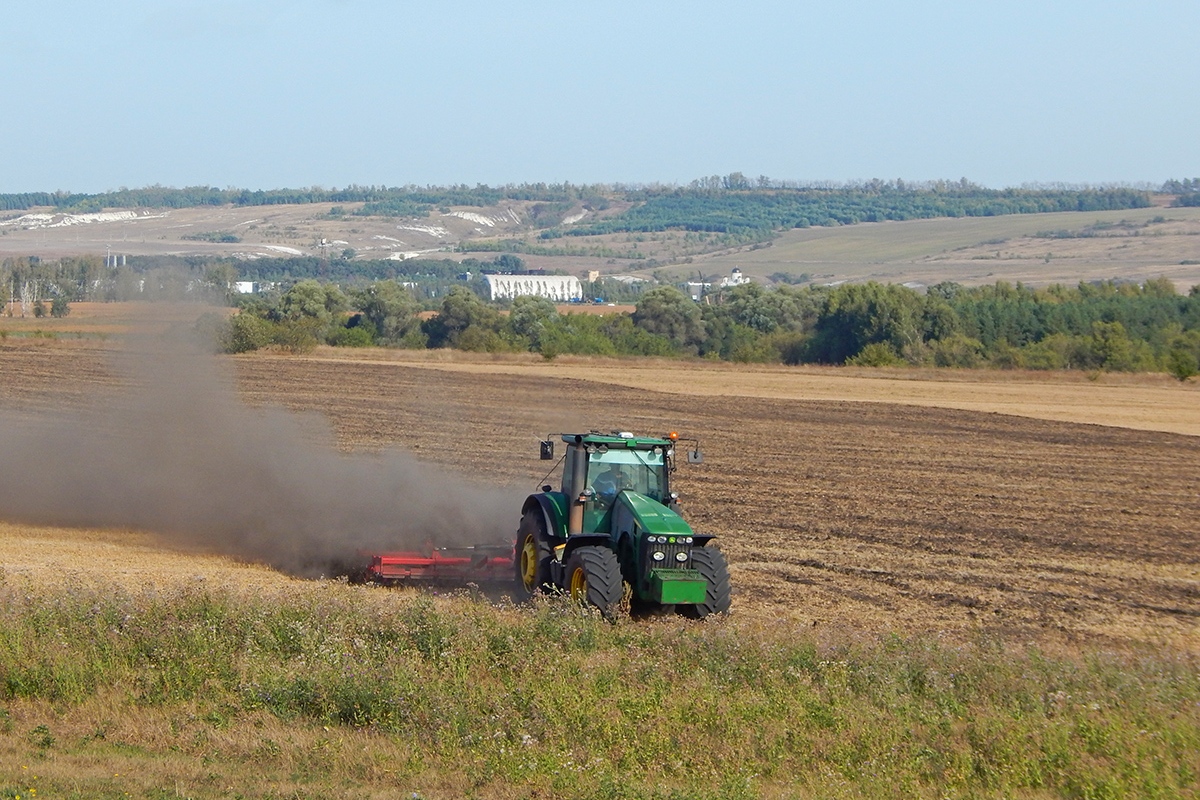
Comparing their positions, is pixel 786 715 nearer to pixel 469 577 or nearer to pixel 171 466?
pixel 469 577

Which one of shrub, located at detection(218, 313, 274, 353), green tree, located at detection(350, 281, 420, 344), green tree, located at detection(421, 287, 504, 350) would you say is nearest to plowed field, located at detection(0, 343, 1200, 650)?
shrub, located at detection(218, 313, 274, 353)

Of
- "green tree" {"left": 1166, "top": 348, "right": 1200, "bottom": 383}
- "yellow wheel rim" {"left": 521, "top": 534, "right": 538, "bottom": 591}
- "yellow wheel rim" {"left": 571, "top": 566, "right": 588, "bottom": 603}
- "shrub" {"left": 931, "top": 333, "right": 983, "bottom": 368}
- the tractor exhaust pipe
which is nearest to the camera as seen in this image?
"yellow wheel rim" {"left": 571, "top": 566, "right": 588, "bottom": 603}

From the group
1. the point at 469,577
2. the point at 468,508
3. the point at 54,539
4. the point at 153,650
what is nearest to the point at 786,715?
the point at 153,650

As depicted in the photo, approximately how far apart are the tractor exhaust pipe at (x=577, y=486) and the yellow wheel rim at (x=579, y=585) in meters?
0.82

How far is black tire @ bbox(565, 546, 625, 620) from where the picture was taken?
12.2m

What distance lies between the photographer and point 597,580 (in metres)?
12.2

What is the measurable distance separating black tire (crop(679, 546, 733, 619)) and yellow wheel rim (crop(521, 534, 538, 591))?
214 centimetres

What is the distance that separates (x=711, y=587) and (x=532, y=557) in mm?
2624

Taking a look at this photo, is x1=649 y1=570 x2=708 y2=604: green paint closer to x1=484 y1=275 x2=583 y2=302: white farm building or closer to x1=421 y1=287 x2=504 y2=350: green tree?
x1=421 y1=287 x2=504 y2=350: green tree

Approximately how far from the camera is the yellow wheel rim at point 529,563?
1409 centimetres

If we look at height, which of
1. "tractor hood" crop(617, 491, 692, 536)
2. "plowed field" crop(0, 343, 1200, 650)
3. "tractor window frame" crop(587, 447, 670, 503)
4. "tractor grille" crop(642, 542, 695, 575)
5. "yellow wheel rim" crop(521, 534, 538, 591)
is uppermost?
"tractor window frame" crop(587, 447, 670, 503)

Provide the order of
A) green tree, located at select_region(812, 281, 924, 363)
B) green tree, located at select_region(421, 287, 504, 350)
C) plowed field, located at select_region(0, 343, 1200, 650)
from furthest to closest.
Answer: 1. green tree, located at select_region(421, 287, 504, 350)
2. green tree, located at select_region(812, 281, 924, 363)
3. plowed field, located at select_region(0, 343, 1200, 650)

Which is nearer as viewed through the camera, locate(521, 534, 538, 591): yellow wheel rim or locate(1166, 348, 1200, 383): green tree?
locate(521, 534, 538, 591): yellow wheel rim

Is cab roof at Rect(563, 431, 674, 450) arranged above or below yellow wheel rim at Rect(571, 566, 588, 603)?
above
